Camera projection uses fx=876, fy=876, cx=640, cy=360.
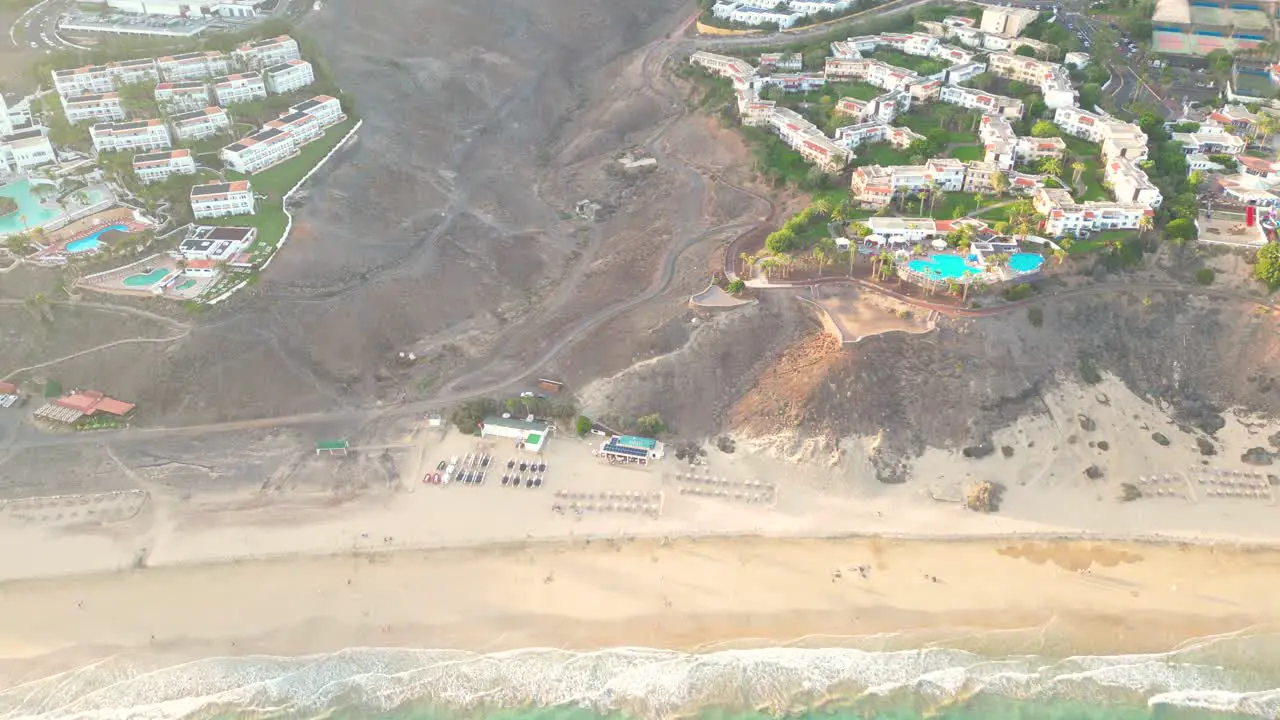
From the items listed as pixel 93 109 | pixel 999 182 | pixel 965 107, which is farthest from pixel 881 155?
pixel 93 109

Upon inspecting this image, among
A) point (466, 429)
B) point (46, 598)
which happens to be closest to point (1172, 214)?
point (466, 429)

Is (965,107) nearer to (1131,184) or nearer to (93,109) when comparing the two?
(1131,184)

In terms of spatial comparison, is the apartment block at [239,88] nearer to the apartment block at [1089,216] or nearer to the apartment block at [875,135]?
the apartment block at [875,135]

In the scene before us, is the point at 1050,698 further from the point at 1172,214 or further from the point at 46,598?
the point at 46,598

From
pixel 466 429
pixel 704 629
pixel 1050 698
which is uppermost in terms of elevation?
pixel 466 429

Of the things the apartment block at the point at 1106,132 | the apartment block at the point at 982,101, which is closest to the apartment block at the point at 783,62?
the apartment block at the point at 982,101
